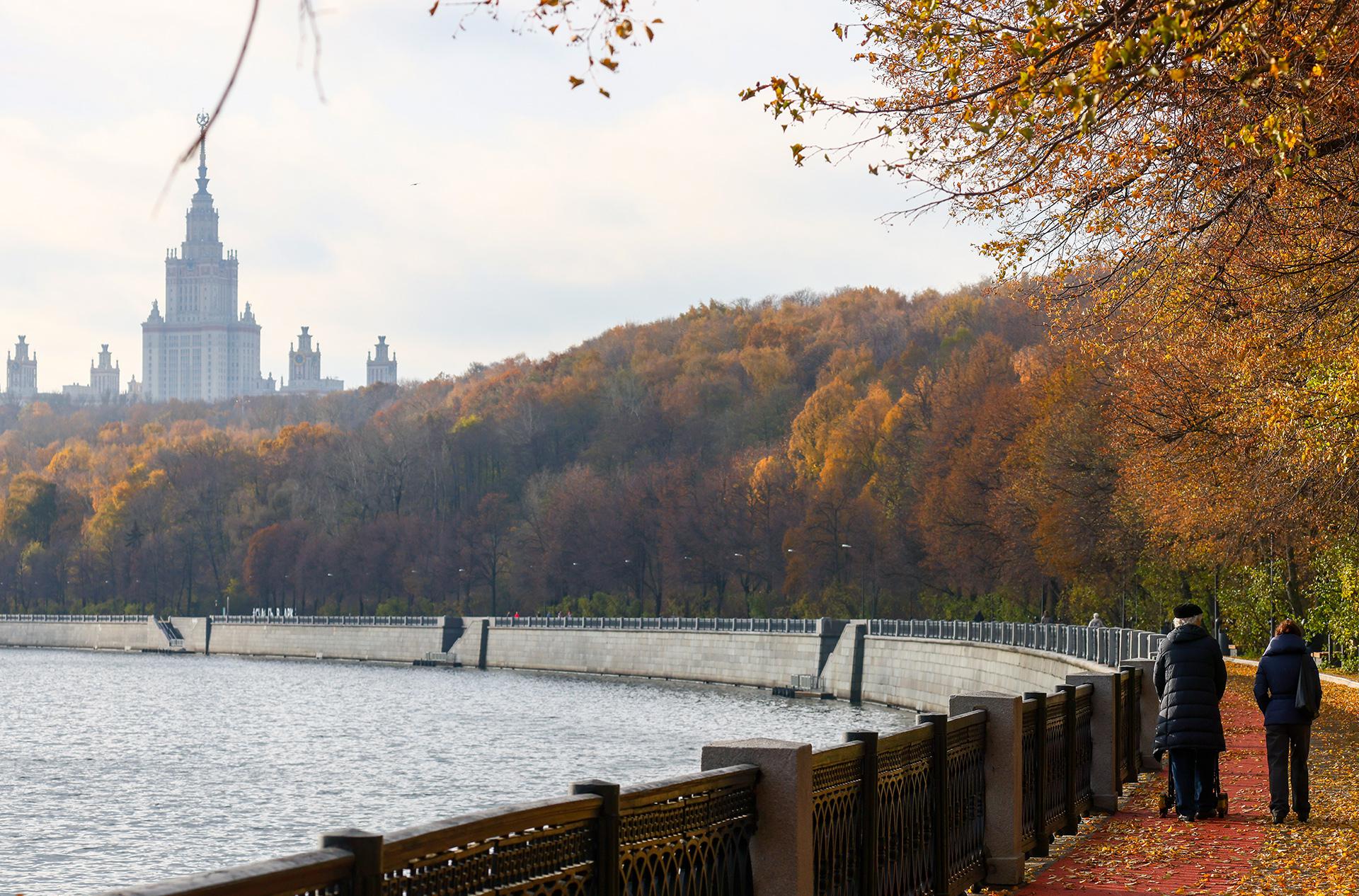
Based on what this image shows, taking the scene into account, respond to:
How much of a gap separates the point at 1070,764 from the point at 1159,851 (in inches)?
60.5

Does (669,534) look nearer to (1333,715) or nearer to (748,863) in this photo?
(1333,715)

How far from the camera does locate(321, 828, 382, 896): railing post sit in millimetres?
4922

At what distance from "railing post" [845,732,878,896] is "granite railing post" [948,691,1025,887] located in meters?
2.76

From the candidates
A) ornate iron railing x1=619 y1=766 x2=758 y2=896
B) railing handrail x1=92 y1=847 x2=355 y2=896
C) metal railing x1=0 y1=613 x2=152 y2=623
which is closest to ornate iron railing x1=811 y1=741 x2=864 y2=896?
ornate iron railing x1=619 y1=766 x2=758 y2=896

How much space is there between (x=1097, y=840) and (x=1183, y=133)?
5.89 m

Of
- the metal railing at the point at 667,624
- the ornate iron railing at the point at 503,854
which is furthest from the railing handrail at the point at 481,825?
the metal railing at the point at 667,624

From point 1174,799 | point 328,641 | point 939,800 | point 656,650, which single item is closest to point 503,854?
point 939,800

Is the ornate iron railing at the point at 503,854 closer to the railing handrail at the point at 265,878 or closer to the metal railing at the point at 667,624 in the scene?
the railing handrail at the point at 265,878

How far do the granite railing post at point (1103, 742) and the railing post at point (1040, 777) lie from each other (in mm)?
2423

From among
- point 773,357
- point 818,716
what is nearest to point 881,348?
point 773,357

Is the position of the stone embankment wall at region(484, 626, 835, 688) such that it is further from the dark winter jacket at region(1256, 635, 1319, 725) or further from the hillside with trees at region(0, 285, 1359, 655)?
the dark winter jacket at region(1256, 635, 1319, 725)

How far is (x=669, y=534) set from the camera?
89625 mm

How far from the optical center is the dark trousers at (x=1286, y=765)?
13.3m

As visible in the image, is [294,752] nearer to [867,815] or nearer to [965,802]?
A: [965,802]
